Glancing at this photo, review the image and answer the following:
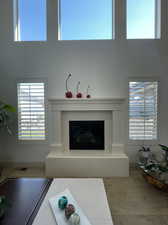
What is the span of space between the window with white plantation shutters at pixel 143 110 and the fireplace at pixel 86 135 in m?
0.74

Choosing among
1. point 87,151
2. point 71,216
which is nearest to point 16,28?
point 87,151

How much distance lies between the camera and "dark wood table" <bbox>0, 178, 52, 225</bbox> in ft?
4.13

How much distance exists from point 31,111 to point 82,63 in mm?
1661

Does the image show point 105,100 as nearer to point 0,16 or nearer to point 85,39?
point 85,39

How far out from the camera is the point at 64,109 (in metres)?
3.03

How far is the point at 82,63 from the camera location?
3.19 m

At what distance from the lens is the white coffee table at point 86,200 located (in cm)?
123

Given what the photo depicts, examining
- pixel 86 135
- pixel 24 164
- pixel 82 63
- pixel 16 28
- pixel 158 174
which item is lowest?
pixel 24 164

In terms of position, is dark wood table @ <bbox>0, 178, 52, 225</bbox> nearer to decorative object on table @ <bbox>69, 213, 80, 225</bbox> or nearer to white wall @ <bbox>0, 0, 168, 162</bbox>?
decorative object on table @ <bbox>69, 213, 80, 225</bbox>

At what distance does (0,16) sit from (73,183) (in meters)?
3.96

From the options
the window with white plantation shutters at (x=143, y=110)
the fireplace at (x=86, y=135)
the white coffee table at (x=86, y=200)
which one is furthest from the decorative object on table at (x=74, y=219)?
the window with white plantation shutters at (x=143, y=110)

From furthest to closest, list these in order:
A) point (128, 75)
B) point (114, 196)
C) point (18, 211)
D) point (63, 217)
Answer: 1. point (128, 75)
2. point (114, 196)
3. point (18, 211)
4. point (63, 217)

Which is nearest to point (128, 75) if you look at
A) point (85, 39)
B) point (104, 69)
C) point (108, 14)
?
point (104, 69)

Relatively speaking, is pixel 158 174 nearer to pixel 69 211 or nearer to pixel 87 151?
pixel 87 151
